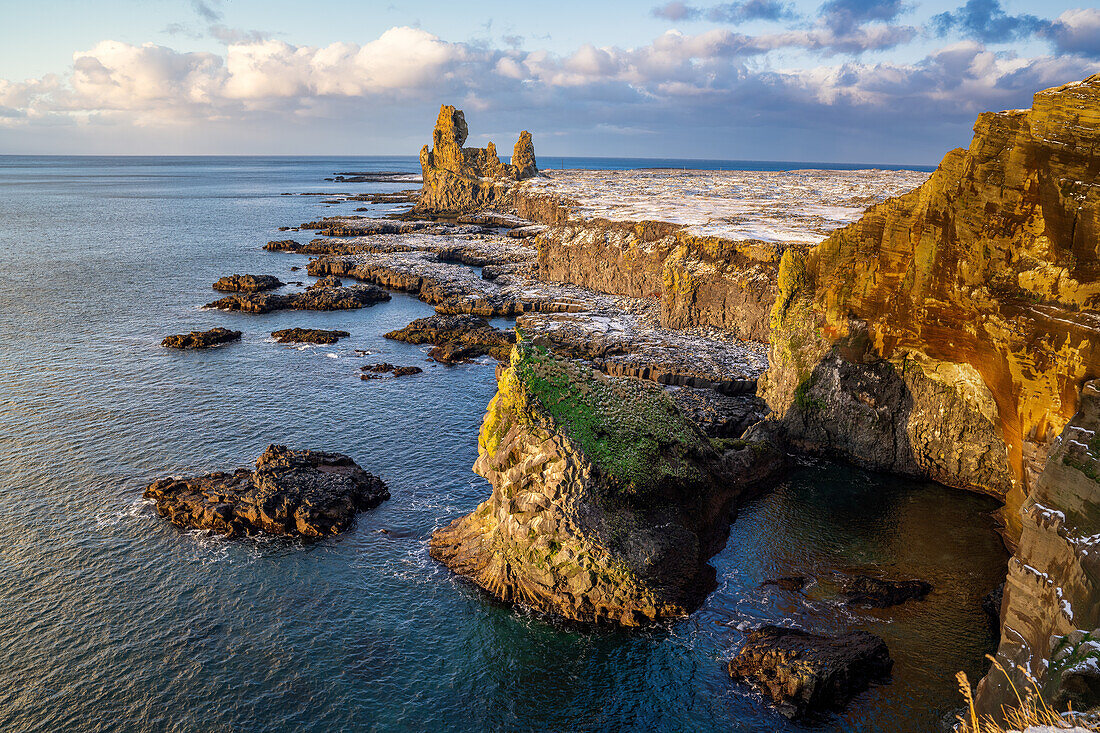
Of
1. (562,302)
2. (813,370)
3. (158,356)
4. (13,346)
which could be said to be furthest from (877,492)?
(13,346)

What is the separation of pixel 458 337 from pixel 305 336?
17488 mm

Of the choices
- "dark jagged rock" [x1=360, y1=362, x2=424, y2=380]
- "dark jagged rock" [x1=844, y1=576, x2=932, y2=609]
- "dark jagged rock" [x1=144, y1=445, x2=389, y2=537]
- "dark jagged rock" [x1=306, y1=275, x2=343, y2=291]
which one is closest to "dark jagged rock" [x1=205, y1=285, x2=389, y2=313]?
"dark jagged rock" [x1=306, y1=275, x2=343, y2=291]

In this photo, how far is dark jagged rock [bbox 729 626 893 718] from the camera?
24.6 metres

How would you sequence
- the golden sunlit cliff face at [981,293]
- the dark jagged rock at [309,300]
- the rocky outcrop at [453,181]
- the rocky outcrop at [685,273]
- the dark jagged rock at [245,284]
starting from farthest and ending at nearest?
1. the rocky outcrop at [453,181]
2. the dark jagged rock at [245,284]
3. the dark jagged rock at [309,300]
4. the rocky outcrop at [685,273]
5. the golden sunlit cliff face at [981,293]

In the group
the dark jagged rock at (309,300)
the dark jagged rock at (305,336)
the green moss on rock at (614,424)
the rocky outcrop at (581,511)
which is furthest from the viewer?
the dark jagged rock at (309,300)

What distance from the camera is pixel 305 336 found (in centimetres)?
7312

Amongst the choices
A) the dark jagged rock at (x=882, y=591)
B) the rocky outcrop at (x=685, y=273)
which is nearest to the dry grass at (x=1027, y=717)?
the dark jagged rock at (x=882, y=591)

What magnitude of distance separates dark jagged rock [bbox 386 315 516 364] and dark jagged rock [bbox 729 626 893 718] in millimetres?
45205

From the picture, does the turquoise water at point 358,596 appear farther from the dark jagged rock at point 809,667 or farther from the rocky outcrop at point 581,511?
the rocky outcrop at point 581,511

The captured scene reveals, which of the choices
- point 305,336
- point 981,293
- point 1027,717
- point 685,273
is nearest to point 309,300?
point 305,336

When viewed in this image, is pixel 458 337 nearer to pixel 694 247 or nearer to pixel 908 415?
pixel 694 247

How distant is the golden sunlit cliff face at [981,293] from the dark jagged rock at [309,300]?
61.5 metres

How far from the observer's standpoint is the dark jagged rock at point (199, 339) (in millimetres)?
68500

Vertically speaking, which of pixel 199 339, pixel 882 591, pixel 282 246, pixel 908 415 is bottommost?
pixel 882 591
